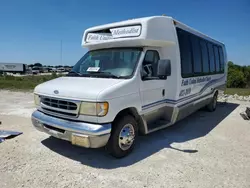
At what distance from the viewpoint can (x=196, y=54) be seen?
22.4ft

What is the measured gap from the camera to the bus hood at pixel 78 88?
382 centimetres

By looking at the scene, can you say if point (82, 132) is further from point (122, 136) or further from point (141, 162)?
point (141, 162)

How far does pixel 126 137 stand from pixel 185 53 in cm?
307

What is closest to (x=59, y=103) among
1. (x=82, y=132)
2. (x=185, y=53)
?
(x=82, y=132)

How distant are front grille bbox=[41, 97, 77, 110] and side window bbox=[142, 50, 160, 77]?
176 cm

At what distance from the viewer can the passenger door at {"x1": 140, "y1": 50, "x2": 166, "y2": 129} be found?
4742mm

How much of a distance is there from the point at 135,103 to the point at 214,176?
197 cm

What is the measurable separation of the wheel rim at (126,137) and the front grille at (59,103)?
1.10 meters

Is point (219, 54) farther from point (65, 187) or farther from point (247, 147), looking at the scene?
point (65, 187)

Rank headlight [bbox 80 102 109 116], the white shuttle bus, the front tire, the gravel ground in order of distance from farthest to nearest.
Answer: the front tire, the white shuttle bus, headlight [bbox 80 102 109 116], the gravel ground

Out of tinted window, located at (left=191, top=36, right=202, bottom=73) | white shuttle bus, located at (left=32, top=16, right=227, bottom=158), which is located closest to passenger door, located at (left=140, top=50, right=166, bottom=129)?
white shuttle bus, located at (left=32, top=16, right=227, bottom=158)

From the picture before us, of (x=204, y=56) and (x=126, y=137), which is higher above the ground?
(x=204, y=56)

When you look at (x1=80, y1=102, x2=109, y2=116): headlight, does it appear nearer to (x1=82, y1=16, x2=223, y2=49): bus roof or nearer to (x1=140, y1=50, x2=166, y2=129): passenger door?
(x1=140, y1=50, x2=166, y2=129): passenger door

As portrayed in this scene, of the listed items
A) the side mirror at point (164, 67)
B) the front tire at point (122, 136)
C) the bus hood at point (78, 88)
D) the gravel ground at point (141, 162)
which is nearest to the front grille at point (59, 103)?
the bus hood at point (78, 88)
